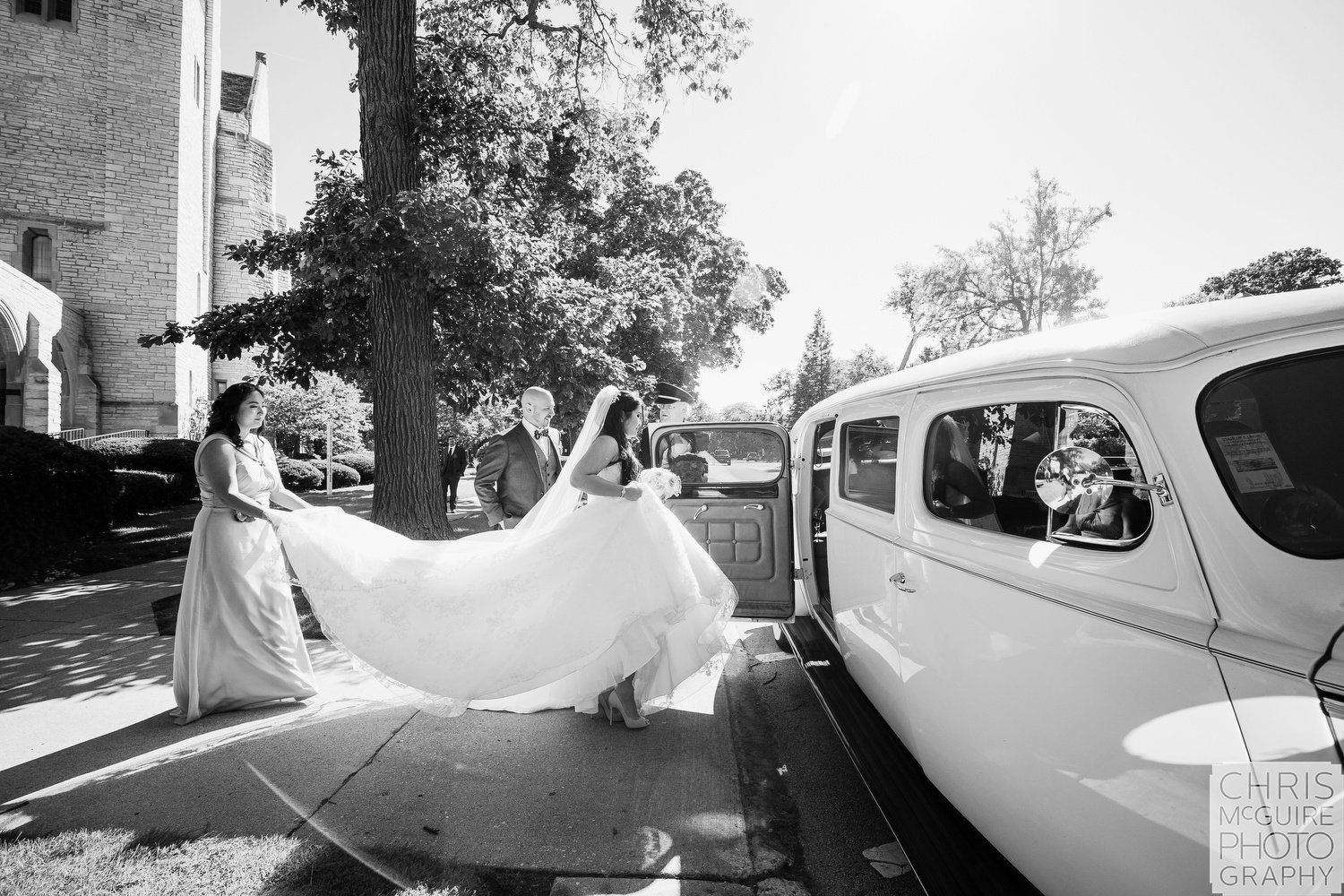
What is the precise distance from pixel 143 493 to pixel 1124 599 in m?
17.4

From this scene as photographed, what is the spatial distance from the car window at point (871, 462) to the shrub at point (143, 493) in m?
13.3

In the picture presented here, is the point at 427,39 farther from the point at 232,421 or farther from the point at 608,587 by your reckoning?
the point at 608,587

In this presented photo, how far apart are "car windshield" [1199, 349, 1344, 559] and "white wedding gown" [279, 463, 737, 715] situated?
266 centimetres

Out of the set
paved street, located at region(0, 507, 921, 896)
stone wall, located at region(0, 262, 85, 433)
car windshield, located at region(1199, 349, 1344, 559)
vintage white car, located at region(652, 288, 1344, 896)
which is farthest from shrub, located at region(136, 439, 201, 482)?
car windshield, located at region(1199, 349, 1344, 559)

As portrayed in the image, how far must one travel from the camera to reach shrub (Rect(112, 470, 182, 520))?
1327 cm

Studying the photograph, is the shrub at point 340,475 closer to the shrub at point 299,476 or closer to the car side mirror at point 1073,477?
the shrub at point 299,476

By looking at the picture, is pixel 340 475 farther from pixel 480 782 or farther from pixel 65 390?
pixel 480 782

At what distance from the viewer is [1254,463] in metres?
1.71

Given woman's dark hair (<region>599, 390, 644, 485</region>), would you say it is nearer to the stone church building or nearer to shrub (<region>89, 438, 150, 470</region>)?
shrub (<region>89, 438, 150, 470</region>)

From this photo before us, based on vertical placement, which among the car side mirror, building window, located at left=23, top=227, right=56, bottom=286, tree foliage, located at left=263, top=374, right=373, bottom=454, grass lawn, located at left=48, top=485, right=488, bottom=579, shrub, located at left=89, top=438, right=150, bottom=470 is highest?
building window, located at left=23, top=227, right=56, bottom=286

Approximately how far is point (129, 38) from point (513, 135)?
85.6 feet

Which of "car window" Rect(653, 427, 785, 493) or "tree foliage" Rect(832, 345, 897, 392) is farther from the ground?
"tree foliage" Rect(832, 345, 897, 392)

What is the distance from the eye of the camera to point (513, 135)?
10.0m

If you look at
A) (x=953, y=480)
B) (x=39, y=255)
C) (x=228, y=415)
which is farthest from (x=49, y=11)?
(x=953, y=480)
